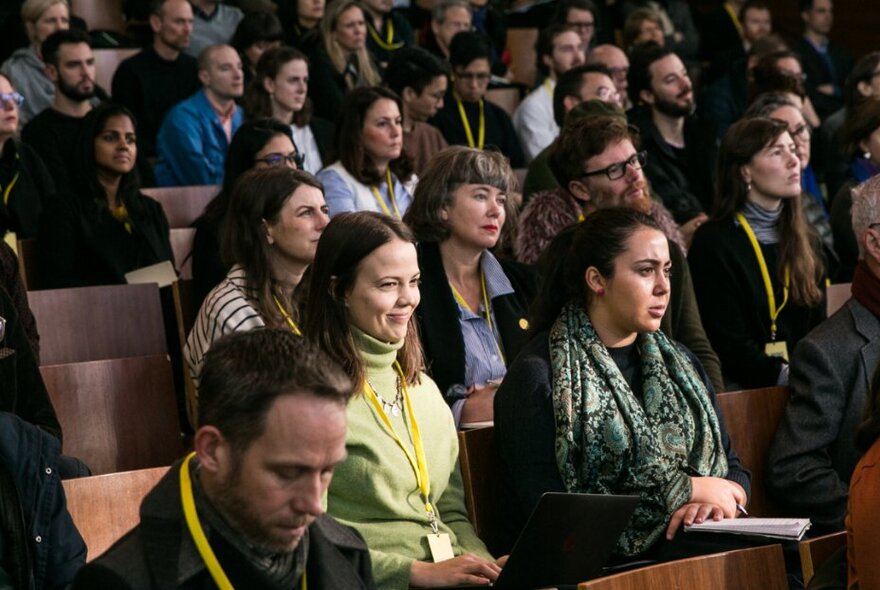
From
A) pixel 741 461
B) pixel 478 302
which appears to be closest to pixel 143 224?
pixel 478 302

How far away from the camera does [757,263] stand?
14.1 feet

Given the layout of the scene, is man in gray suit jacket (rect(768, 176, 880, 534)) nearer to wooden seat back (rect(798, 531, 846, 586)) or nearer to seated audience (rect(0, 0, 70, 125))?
wooden seat back (rect(798, 531, 846, 586))

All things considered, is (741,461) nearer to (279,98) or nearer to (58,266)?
(58,266)

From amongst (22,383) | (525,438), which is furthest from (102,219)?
(525,438)

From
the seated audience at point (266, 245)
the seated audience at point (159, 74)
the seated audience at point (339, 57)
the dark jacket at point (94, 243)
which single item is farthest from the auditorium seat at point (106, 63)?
the seated audience at point (266, 245)

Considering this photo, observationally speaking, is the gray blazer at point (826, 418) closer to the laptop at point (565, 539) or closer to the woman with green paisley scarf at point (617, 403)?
the woman with green paisley scarf at point (617, 403)

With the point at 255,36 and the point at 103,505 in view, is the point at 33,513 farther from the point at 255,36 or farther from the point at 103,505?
the point at 255,36

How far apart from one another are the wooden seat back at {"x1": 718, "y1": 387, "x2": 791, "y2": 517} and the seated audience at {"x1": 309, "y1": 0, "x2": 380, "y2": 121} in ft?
12.5

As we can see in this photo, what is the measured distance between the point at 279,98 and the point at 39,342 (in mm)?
2339

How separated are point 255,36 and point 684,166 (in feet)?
7.82

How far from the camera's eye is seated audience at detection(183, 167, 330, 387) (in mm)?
3633

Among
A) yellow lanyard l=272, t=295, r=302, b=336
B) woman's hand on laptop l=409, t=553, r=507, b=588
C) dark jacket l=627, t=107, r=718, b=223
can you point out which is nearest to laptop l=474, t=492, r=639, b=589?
woman's hand on laptop l=409, t=553, r=507, b=588

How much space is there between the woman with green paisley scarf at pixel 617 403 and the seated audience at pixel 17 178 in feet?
8.93

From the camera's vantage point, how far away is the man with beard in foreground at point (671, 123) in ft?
19.7
